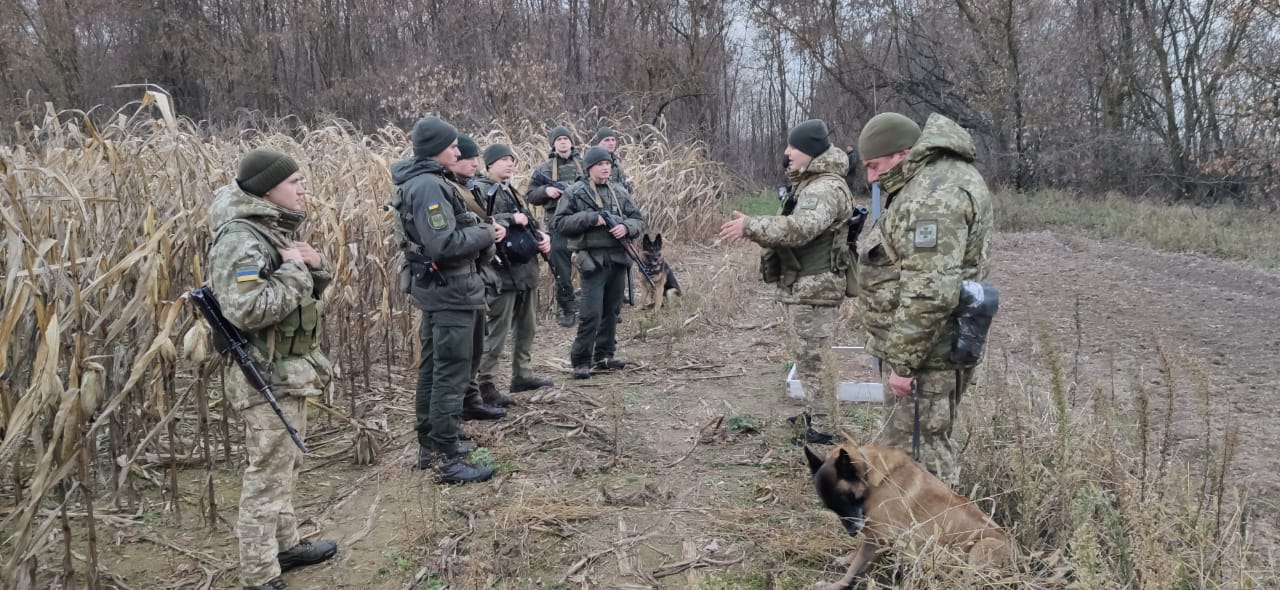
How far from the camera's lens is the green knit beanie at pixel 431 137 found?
13.0ft

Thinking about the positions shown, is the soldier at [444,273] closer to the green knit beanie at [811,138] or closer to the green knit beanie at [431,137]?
the green knit beanie at [431,137]

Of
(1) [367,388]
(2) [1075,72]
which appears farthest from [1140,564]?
(2) [1075,72]

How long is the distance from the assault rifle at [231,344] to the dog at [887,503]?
206 centimetres

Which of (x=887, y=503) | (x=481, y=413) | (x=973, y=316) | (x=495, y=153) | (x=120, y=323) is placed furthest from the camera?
(x=495, y=153)

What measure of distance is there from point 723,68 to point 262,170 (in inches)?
720

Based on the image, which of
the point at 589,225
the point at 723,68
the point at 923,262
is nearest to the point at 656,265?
the point at 589,225

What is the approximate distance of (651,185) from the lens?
984 centimetres

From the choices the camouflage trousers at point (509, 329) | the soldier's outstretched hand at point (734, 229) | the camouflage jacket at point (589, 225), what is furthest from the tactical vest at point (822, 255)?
the camouflage trousers at point (509, 329)

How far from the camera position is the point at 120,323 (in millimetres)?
2922

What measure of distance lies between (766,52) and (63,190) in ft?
69.5

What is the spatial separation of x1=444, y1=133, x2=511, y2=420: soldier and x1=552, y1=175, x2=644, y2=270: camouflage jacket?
40.1 inches

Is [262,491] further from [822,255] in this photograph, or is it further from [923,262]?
[822,255]

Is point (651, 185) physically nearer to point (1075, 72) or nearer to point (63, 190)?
point (63, 190)

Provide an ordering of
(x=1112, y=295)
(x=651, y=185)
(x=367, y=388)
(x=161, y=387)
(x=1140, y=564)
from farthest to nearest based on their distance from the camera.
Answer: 1. (x=651, y=185)
2. (x=1112, y=295)
3. (x=367, y=388)
4. (x=161, y=387)
5. (x=1140, y=564)
